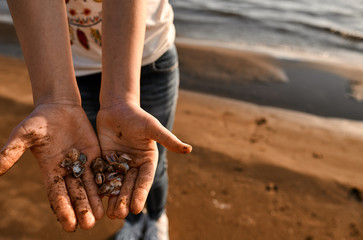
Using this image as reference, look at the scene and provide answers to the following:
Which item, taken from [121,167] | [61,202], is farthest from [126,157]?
[61,202]

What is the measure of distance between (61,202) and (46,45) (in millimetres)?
879

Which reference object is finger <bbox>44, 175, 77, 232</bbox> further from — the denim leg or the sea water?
the sea water

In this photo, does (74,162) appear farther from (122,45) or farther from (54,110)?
(122,45)

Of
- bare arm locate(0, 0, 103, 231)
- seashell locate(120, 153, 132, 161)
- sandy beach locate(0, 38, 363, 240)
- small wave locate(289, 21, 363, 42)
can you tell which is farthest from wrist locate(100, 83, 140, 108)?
small wave locate(289, 21, 363, 42)

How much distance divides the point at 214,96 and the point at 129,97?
4158 millimetres

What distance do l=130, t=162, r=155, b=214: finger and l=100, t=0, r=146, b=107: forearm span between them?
40cm

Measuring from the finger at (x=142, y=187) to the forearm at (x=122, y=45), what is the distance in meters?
0.40

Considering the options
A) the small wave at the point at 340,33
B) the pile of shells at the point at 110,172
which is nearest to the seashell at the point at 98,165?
the pile of shells at the point at 110,172

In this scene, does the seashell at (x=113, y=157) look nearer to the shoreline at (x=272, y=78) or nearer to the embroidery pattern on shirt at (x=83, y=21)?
the embroidery pattern on shirt at (x=83, y=21)

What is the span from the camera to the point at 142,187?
55.3 inches

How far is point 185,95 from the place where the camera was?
18.0 feet

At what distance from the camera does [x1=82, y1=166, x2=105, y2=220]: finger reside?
142cm

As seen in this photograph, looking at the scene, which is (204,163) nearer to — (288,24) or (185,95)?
(185,95)

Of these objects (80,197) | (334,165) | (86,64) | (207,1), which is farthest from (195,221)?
(207,1)
